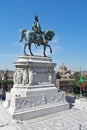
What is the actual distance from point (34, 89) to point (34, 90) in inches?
6.1

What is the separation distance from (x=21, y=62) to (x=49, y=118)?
6669 mm

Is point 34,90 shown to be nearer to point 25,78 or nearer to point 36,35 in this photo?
point 25,78

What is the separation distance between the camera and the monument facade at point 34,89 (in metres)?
15.5

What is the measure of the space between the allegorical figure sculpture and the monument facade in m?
0.12

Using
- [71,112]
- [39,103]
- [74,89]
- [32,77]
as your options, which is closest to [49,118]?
[39,103]

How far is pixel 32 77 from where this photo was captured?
1747 cm

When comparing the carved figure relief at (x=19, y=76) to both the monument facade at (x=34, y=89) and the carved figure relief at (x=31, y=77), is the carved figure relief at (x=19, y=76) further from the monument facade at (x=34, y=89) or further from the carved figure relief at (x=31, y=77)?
the carved figure relief at (x=31, y=77)

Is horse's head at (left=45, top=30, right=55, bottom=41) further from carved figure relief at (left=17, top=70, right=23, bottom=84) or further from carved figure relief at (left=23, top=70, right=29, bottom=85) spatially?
carved figure relief at (left=17, top=70, right=23, bottom=84)

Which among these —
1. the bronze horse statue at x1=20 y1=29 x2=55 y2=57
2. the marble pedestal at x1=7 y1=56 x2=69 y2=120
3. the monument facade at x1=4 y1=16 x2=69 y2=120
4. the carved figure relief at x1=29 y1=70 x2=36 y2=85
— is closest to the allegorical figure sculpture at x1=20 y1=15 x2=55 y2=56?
the bronze horse statue at x1=20 y1=29 x2=55 y2=57

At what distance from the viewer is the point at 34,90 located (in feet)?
56.5

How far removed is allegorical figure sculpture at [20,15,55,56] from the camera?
18.7 m

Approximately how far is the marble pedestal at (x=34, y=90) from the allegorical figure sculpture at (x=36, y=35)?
1.93 metres

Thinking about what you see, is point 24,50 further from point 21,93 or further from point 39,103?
point 39,103

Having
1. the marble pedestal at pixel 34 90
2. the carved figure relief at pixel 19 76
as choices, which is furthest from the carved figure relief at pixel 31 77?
the carved figure relief at pixel 19 76
